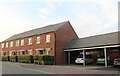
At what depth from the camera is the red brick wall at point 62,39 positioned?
120ft

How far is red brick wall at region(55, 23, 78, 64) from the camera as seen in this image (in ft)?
120

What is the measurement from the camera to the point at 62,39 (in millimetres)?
37906

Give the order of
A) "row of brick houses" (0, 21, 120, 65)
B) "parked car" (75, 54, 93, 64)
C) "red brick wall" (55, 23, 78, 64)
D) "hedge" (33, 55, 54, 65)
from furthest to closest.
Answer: "red brick wall" (55, 23, 78, 64) → "row of brick houses" (0, 21, 120, 65) → "hedge" (33, 55, 54, 65) → "parked car" (75, 54, 93, 64)

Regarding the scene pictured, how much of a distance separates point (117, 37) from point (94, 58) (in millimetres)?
10045

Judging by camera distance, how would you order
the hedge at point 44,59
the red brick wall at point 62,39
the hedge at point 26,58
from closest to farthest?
1. the hedge at point 44,59
2. the red brick wall at point 62,39
3. the hedge at point 26,58

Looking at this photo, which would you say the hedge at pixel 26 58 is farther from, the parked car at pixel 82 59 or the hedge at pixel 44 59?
the parked car at pixel 82 59

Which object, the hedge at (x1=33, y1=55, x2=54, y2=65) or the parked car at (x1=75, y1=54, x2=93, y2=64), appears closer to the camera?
the parked car at (x1=75, y1=54, x2=93, y2=64)

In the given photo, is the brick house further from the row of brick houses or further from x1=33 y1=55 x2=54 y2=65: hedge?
x1=33 y1=55 x2=54 y2=65: hedge

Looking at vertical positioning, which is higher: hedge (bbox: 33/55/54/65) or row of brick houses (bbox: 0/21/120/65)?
row of brick houses (bbox: 0/21/120/65)

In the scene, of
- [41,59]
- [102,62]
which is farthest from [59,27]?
[102,62]

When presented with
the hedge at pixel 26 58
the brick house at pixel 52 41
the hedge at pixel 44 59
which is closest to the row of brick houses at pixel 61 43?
the brick house at pixel 52 41

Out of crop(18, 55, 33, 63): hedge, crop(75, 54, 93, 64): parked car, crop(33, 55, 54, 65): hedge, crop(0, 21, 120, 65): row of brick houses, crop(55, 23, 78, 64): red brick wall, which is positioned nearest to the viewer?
crop(75, 54, 93, 64): parked car

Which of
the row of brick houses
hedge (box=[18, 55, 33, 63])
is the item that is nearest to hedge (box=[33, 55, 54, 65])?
the row of brick houses

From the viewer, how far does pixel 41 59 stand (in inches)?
1337
